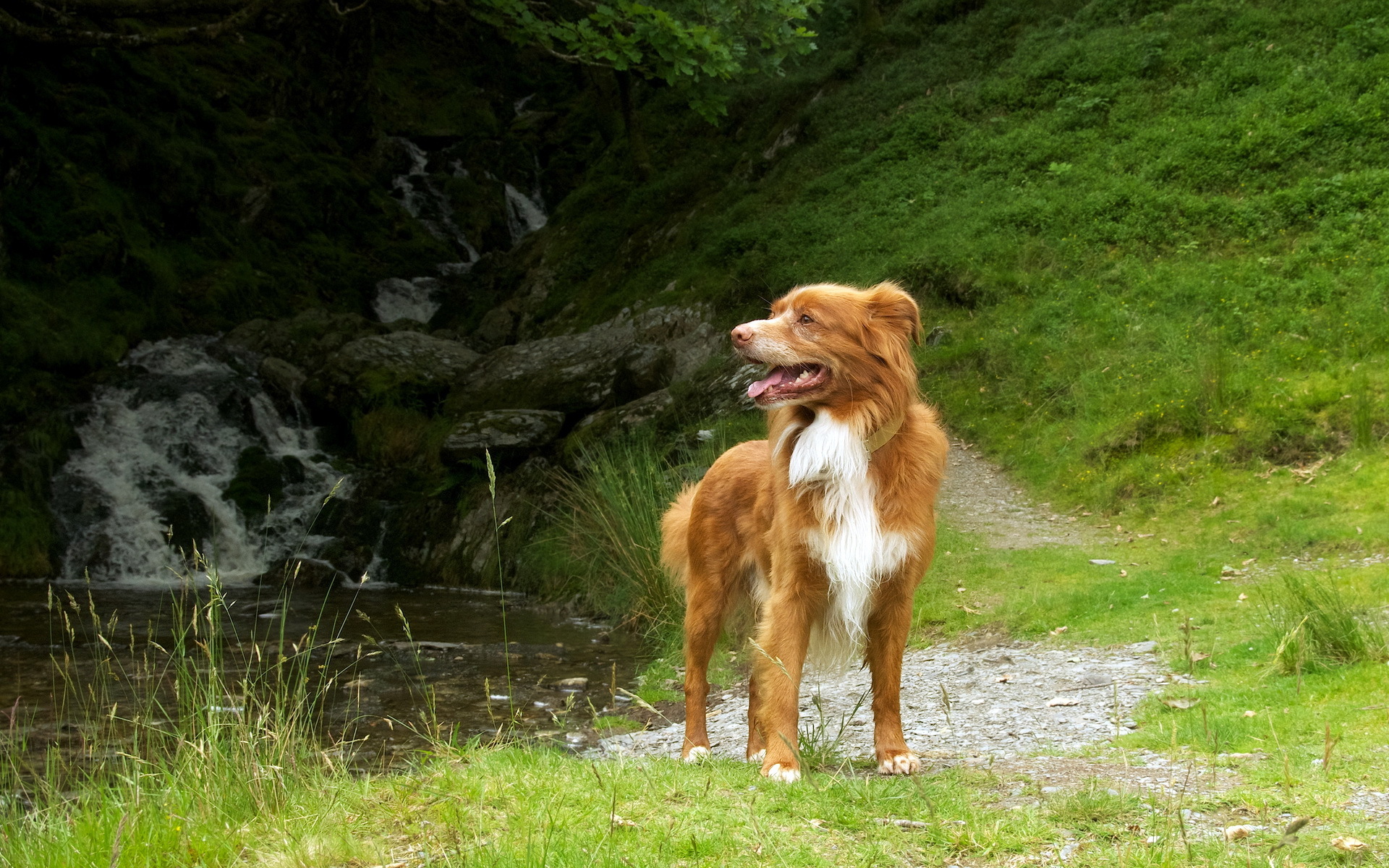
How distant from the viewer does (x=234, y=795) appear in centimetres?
394

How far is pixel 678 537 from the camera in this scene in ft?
20.0

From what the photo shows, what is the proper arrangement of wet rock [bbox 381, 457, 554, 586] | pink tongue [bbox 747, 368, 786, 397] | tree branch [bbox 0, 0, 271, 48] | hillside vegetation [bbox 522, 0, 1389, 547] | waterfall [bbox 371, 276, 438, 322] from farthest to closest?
waterfall [bbox 371, 276, 438, 322]
wet rock [bbox 381, 457, 554, 586]
tree branch [bbox 0, 0, 271, 48]
hillside vegetation [bbox 522, 0, 1389, 547]
pink tongue [bbox 747, 368, 786, 397]

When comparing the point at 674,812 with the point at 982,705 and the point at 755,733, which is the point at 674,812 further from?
the point at 982,705

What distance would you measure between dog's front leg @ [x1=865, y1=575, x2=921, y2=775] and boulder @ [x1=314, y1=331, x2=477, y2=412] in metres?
14.0

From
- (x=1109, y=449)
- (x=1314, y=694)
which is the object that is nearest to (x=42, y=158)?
(x=1109, y=449)

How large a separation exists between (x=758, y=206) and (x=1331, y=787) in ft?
56.5

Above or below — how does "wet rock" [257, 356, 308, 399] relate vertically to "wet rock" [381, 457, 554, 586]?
above

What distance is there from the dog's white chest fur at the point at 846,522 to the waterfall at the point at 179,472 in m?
11.5

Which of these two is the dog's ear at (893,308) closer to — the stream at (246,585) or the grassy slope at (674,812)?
the grassy slope at (674,812)

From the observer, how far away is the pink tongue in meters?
4.65

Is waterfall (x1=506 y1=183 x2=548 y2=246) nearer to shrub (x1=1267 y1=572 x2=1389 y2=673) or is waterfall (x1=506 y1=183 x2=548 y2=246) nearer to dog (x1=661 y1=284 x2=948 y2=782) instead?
shrub (x1=1267 y1=572 x2=1389 y2=673)

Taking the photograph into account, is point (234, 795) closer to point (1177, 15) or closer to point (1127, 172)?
point (1127, 172)

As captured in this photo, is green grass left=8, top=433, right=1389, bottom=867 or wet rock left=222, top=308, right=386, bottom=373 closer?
green grass left=8, top=433, right=1389, bottom=867

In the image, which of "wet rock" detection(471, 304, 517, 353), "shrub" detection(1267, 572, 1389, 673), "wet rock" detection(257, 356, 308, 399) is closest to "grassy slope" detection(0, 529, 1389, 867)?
"shrub" detection(1267, 572, 1389, 673)
